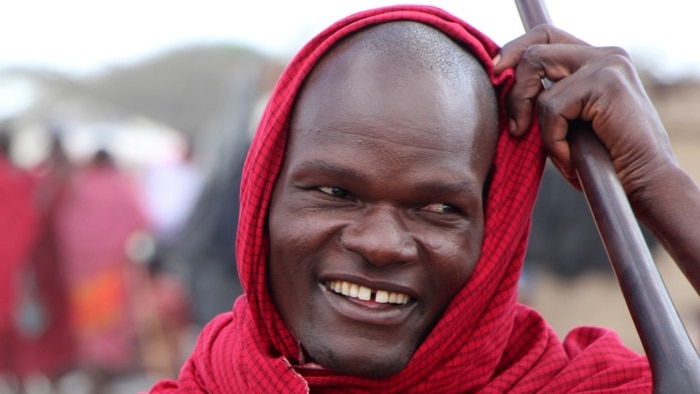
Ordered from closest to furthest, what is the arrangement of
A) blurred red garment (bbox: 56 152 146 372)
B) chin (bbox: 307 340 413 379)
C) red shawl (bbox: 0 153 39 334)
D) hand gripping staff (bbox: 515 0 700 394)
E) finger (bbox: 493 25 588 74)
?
hand gripping staff (bbox: 515 0 700 394) → chin (bbox: 307 340 413 379) → finger (bbox: 493 25 588 74) → red shawl (bbox: 0 153 39 334) → blurred red garment (bbox: 56 152 146 372)

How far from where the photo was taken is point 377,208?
262 centimetres

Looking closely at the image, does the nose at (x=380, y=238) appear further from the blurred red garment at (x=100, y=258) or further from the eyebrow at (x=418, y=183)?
the blurred red garment at (x=100, y=258)

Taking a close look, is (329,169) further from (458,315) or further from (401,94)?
(458,315)

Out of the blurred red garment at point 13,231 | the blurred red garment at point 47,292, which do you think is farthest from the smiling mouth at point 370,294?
the blurred red garment at point 47,292

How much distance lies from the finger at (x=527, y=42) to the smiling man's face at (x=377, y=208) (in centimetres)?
14

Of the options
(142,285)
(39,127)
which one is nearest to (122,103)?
(39,127)

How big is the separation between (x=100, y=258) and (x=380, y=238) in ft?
28.3

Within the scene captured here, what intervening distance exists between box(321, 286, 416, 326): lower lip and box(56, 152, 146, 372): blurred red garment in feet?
27.6

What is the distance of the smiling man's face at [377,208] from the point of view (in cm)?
262

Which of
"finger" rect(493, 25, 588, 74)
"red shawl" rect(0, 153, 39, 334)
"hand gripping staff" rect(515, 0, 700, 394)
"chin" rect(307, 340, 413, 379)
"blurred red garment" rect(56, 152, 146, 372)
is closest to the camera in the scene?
"hand gripping staff" rect(515, 0, 700, 394)

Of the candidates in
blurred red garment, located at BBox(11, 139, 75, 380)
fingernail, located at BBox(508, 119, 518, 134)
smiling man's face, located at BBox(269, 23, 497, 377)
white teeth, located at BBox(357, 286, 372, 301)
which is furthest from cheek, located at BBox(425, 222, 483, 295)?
blurred red garment, located at BBox(11, 139, 75, 380)

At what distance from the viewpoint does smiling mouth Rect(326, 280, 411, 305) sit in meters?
2.62

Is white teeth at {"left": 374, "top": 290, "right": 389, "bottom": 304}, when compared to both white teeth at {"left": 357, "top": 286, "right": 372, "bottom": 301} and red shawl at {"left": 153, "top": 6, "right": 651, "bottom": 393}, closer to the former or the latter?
white teeth at {"left": 357, "top": 286, "right": 372, "bottom": 301}

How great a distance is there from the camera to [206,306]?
30.2 feet
